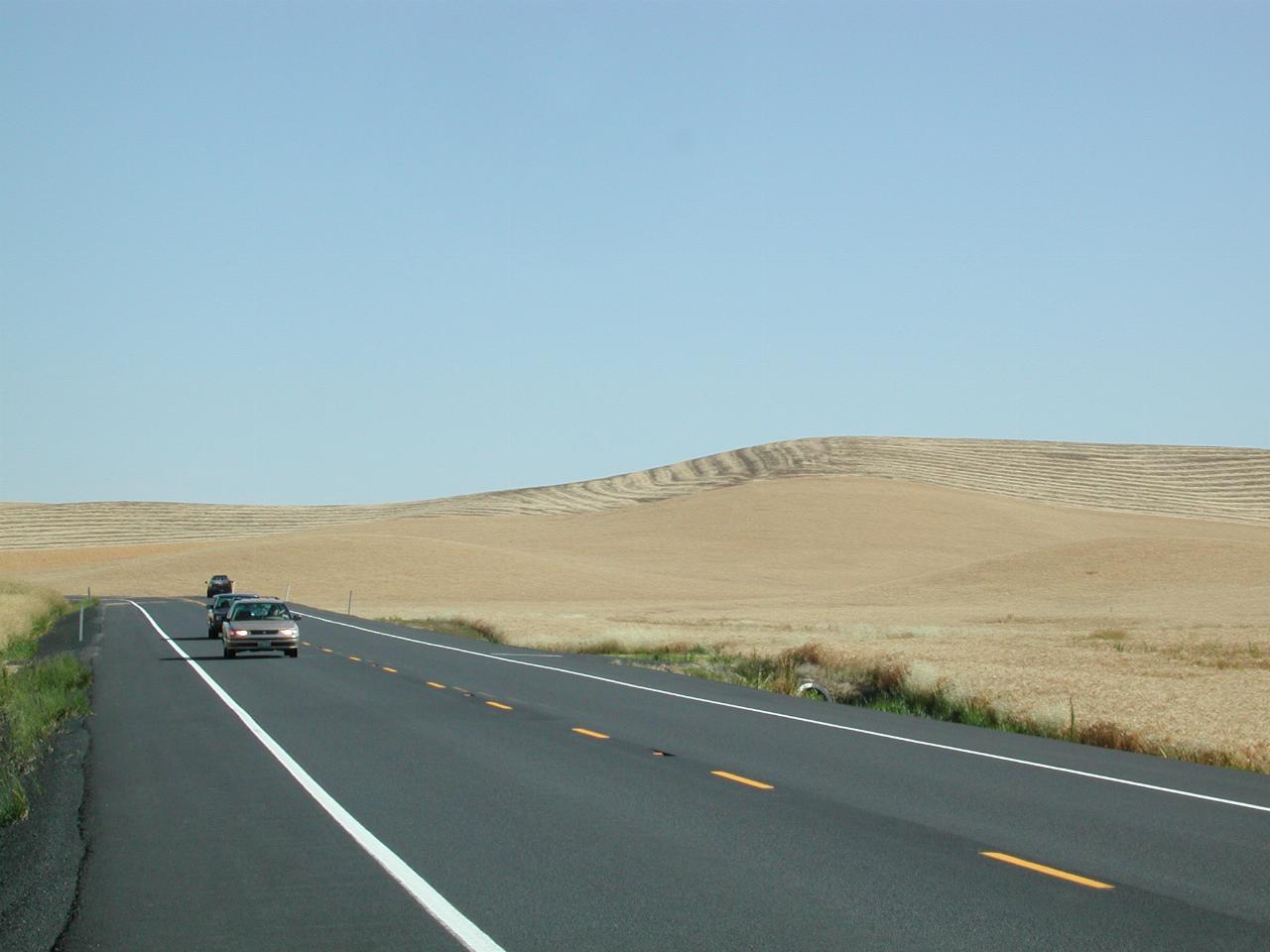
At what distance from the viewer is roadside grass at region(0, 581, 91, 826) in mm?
13414

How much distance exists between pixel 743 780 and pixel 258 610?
81.6 feet

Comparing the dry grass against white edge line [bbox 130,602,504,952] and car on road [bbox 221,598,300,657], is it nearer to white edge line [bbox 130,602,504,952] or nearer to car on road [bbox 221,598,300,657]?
car on road [bbox 221,598,300,657]

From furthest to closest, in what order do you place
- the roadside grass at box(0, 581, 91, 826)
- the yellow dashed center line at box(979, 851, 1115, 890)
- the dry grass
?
1. the dry grass
2. the roadside grass at box(0, 581, 91, 826)
3. the yellow dashed center line at box(979, 851, 1115, 890)

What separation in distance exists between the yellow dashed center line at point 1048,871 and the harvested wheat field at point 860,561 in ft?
22.1

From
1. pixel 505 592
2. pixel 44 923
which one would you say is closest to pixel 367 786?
pixel 44 923

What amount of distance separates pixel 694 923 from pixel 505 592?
83.3 m

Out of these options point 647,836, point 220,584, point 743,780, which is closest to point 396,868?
point 647,836

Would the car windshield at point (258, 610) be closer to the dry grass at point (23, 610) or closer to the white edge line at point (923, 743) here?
the dry grass at point (23, 610)

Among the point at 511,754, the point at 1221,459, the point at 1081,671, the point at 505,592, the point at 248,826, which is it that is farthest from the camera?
the point at 1221,459

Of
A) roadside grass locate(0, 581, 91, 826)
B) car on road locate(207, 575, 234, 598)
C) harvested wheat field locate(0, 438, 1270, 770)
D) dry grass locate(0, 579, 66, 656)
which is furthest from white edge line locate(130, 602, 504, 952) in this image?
car on road locate(207, 575, 234, 598)

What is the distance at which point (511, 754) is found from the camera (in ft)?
51.8

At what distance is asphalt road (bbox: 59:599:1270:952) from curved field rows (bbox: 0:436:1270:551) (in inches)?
4661

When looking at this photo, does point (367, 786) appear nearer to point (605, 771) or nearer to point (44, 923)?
point (605, 771)

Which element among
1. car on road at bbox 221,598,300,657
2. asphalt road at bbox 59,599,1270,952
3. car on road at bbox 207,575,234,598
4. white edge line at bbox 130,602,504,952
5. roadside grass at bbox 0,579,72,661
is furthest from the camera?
car on road at bbox 207,575,234,598
